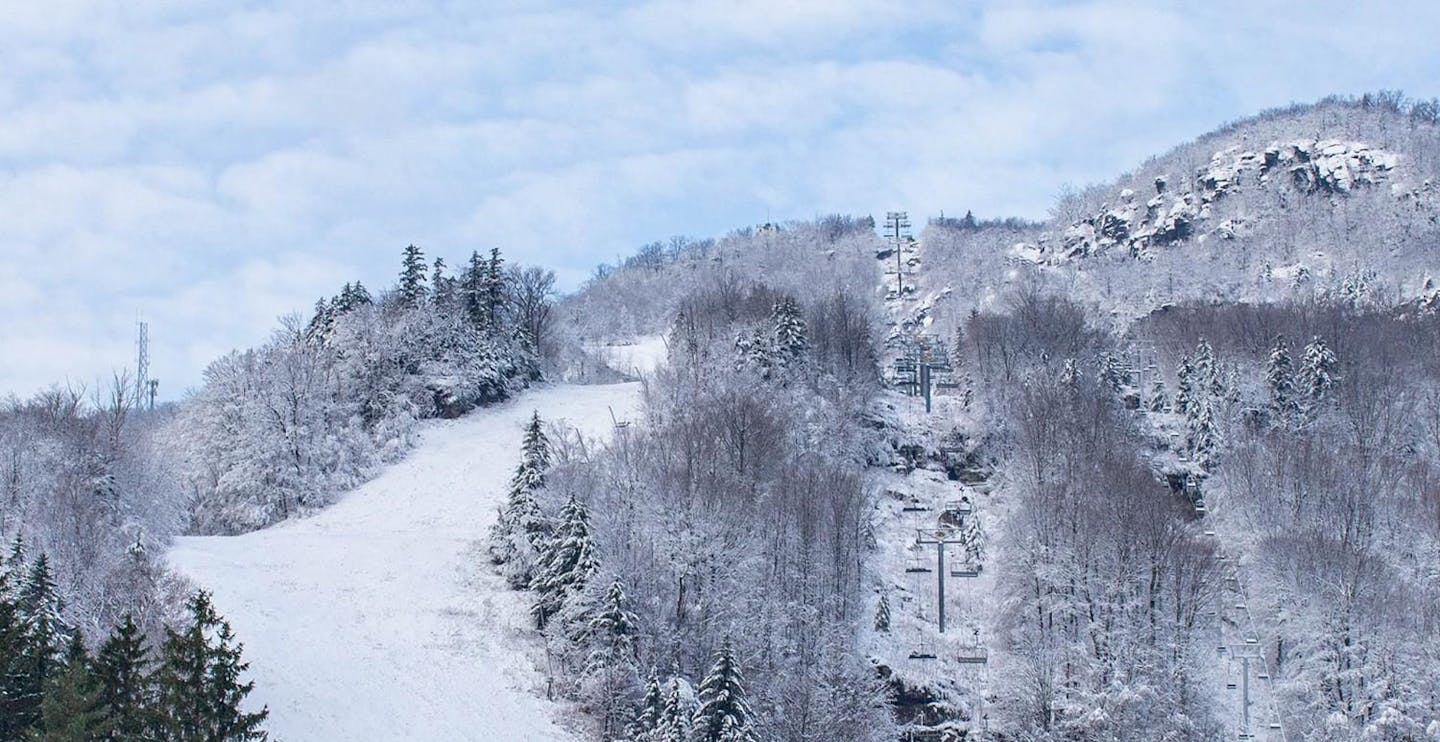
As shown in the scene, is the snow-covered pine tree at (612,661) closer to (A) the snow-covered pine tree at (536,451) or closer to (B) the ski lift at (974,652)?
(A) the snow-covered pine tree at (536,451)

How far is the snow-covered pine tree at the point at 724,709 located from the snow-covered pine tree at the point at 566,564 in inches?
407

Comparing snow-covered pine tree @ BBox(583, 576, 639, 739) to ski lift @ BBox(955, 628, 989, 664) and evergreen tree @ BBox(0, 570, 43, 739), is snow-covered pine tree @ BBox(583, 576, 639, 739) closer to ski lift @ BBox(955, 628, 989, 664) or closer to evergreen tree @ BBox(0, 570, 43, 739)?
ski lift @ BBox(955, 628, 989, 664)

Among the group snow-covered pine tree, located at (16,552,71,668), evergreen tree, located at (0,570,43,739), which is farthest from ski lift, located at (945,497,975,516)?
evergreen tree, located at (0,570,43,739)

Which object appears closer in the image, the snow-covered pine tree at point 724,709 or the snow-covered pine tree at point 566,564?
the snow-covered pine tree at point 724,709

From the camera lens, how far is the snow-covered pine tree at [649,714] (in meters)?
42.6

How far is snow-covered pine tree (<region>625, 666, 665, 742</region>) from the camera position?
4262 cm

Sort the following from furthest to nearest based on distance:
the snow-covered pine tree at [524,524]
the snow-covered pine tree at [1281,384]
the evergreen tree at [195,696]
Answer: the snow-covered pine tree at [1281,384] < the snow-covered pine tree at [524,524] < the evergreen tree at [195,696]

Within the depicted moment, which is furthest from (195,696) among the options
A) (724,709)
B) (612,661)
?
(612,661)

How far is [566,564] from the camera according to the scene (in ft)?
164

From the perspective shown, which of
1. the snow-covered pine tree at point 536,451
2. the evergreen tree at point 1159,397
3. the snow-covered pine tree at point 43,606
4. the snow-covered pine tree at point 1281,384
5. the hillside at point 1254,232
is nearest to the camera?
the snow-covered pine tree at point 43,606

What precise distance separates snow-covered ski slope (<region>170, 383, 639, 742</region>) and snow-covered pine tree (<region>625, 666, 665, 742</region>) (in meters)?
2.35

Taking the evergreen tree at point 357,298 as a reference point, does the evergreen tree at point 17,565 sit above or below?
below

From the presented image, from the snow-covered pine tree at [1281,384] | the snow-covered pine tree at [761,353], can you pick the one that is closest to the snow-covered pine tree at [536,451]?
the snow-covered pine tree at [761,353]

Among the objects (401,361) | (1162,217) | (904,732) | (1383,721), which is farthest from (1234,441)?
(1162,217)
